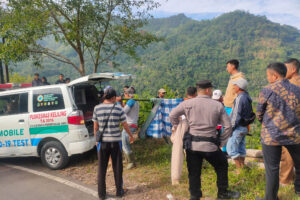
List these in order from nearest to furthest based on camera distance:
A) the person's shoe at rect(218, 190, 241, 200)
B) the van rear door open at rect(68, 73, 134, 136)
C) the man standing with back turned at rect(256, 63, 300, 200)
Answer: the man standing with back turned at rect(256, 63, 300, 200) < the person's shoe at rect(218, 190, 241, 200) < the van rear door open at rect(68, 73, 134, 136)

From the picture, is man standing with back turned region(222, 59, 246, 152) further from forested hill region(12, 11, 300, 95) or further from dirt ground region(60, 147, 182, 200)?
forested hill region(12, 11, 300, 95)

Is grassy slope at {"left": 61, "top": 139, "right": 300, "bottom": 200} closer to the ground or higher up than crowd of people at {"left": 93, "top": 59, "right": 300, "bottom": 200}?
closer to the ground

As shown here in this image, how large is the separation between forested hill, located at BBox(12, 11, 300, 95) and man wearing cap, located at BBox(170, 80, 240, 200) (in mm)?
48854

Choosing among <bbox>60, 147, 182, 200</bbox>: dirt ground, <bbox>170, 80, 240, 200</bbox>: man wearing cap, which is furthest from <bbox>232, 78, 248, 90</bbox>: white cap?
<bbox>60, 147, 182, 200</bbox>: dirt ground

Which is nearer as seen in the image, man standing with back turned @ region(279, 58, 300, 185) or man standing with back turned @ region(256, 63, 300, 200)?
man standing with back turned @ region(256, 63, 300, 200)

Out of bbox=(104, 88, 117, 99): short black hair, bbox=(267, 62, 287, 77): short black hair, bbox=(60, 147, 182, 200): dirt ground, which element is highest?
bbox=(267, 62, 287, 77): short black hair

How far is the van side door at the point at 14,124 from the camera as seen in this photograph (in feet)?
17.9

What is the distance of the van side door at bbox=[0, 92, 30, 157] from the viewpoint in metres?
5.47

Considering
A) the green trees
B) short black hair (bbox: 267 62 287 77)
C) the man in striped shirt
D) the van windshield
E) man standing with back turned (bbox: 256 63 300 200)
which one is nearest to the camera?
man standing with back turned (bbox: 256 63 300 200)

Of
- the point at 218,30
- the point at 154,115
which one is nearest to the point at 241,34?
the point at 218,30

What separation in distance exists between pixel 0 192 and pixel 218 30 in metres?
125

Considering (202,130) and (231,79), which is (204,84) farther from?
(231,79)

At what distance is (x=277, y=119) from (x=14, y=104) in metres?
5.38

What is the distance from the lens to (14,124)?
5531mm
